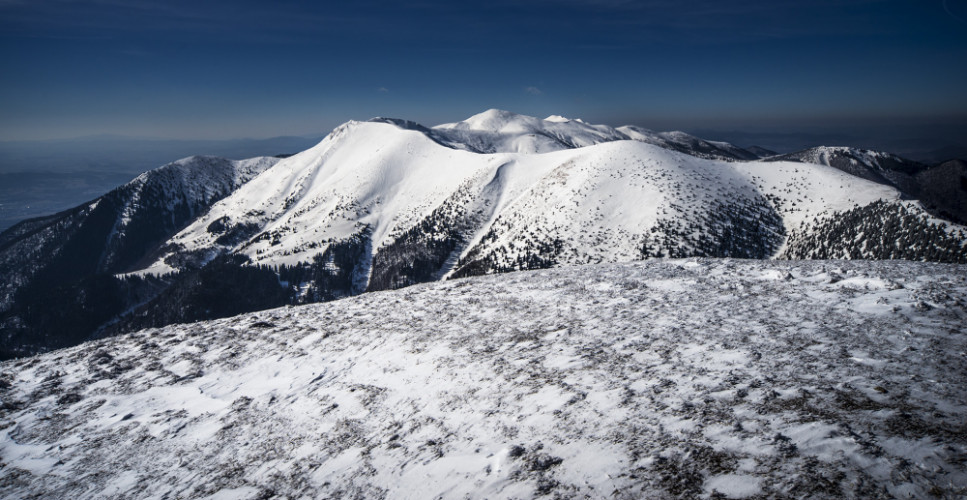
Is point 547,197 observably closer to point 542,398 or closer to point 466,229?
point 466,229

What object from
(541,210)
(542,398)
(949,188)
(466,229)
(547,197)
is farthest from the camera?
(949,188)

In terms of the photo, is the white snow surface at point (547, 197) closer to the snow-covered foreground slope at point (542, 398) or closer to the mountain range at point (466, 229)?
the mountain range at point (466, 229)

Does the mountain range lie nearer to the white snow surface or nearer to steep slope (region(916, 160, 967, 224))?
the white snow surface

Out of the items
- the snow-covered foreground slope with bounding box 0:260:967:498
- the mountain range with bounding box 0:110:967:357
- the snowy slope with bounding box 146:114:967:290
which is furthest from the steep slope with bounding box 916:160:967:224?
the snow-covered foreground slope with bounding box 0:260:967:498

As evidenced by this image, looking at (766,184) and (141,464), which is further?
(766,184)

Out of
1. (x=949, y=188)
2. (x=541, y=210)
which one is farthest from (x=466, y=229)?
(x=949, y=188)

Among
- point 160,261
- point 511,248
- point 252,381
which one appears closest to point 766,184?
point 511,248

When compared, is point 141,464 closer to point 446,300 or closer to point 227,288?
point 446,300
